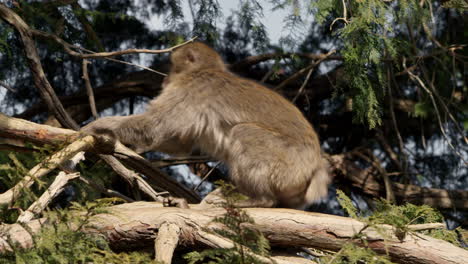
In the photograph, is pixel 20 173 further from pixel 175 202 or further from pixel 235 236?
pixel 235 236

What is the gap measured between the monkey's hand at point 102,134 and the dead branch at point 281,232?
2.31ft

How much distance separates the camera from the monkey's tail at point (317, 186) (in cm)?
506

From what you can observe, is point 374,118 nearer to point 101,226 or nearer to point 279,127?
point 279,127

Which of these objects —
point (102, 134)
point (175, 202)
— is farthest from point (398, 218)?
point (102, 134)

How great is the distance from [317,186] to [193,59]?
1.83 m

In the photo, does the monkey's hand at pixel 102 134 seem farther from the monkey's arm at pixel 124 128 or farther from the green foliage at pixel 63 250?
the green foliage at pixel 63 250

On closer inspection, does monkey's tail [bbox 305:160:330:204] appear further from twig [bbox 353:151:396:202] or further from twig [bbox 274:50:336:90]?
twig [bbox 274:50:336:90]

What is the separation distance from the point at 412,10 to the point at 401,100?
2645mm

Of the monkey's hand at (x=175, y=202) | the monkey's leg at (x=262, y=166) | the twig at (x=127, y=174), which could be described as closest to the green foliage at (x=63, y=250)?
the monkey's hand at (x=175, y=202)

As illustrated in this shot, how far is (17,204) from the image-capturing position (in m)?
4.29

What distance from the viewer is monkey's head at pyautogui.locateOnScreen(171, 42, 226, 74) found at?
5.98 m

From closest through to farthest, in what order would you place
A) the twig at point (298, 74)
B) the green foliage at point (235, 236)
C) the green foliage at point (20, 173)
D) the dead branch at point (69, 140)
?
the green foliage at point (235, 236) < the green foliage at point (20, 173) < the dead branch at point (69, 140) < the twig at point (298, 74)

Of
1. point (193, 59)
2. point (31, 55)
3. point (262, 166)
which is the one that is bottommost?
point (262, 166)

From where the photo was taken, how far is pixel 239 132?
508 cm
